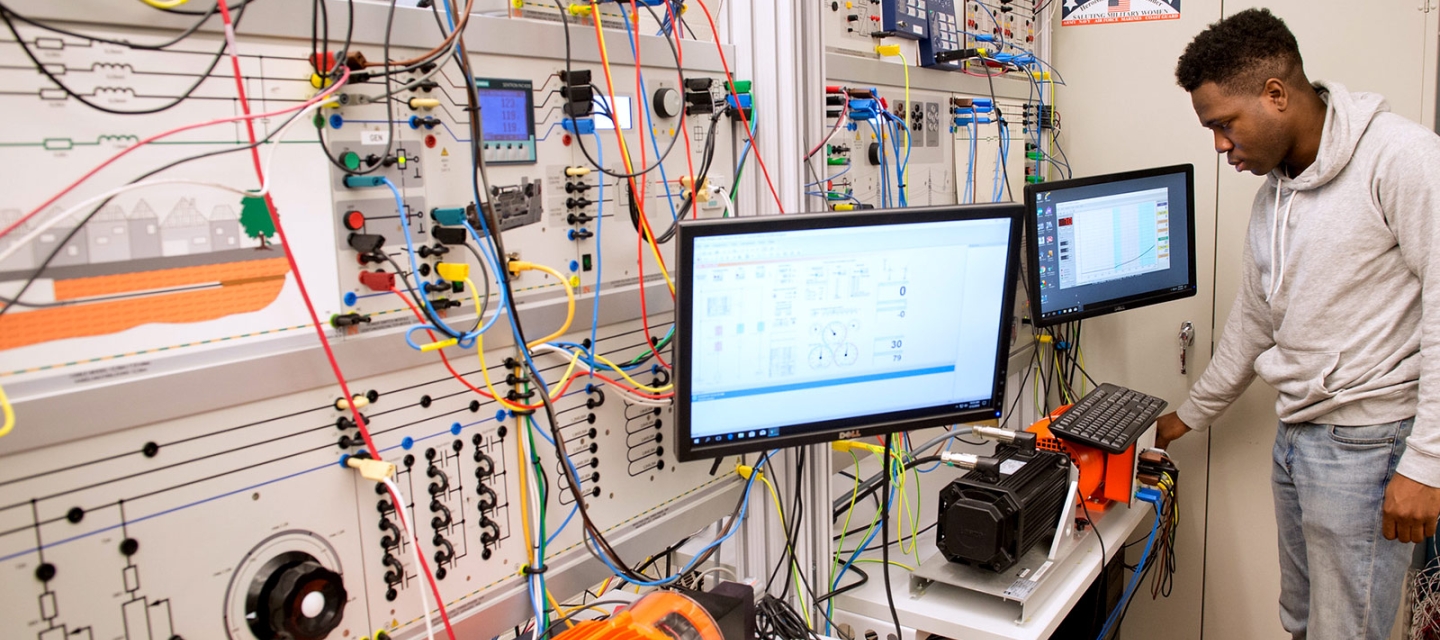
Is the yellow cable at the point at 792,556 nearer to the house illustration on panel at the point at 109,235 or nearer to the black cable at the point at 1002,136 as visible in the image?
the house illustration on panel at the point at 109,235

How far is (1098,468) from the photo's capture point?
2.26 metres

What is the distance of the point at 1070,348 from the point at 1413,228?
4.25 feet

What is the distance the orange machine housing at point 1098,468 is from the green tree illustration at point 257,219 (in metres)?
1.71

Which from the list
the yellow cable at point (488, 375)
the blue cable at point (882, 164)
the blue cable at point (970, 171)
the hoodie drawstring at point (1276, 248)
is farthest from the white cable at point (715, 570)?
the hoodie drawstring at point (1276, 248)

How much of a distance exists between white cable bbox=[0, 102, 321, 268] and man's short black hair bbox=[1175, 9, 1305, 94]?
1.96 meters

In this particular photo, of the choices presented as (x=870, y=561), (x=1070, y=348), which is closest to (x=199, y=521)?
(x=870, y=561)

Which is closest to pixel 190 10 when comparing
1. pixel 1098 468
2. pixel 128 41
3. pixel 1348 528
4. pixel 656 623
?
pixel 128 41

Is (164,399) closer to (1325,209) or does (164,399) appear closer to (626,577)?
(626,577)

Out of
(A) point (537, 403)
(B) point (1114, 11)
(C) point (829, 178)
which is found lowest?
(A) point (537, 403)

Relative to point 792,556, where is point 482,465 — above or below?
above

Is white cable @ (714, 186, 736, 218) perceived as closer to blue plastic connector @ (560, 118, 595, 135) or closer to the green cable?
the green cable

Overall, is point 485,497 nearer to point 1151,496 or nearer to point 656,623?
point 656,623

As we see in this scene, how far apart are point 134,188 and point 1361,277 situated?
2299 mm

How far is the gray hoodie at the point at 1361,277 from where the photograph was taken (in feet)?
6.61
